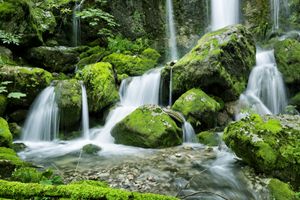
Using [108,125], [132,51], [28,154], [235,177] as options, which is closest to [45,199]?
[235,177]

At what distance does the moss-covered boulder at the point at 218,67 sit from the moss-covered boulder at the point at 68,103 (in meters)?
3.23

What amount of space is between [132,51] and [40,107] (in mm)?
6410

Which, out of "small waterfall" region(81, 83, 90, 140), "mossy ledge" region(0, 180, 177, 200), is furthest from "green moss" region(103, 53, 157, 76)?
"mossy ledge" region(0, 180, 177, 200)

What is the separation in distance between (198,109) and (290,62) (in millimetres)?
4595

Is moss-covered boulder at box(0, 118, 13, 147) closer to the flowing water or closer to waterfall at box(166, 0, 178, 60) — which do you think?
the flowing water

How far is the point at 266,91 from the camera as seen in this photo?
1075 cm

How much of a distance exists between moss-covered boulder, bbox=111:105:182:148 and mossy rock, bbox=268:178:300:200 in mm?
3103

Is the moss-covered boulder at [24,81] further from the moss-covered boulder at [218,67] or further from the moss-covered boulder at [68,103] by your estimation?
the moss-covered boulder at [218,67]

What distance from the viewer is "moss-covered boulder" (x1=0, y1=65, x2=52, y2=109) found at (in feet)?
28.5

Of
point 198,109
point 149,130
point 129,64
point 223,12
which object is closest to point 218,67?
point 198,109

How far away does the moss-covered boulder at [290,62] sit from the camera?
10617 mm

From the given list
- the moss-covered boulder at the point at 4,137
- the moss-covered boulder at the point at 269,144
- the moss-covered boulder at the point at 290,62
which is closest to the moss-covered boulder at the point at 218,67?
the moss-covered boulder at the point at 290,62

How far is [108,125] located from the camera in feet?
30.3

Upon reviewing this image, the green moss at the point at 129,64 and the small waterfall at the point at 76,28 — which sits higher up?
the small waterfall at the point at 76,28
